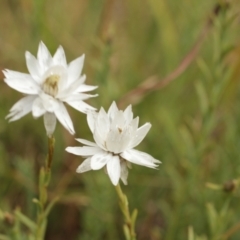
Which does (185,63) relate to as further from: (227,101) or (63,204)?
(63,204)

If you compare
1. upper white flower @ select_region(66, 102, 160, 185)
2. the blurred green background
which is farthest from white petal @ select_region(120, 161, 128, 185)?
the blurred green background

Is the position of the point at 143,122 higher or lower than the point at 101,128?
lower

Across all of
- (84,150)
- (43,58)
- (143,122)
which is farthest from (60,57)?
(143,122)

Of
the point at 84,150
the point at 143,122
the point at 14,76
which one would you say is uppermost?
the point at 14,76

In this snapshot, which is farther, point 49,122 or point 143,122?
point 143,122

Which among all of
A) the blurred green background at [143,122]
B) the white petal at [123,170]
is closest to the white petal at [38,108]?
the white petal at [123,170]

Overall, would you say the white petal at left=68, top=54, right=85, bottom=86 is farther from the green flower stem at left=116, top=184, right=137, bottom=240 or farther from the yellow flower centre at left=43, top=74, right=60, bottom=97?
the green flower stem at left=116, top=184, right=137, bottom=240

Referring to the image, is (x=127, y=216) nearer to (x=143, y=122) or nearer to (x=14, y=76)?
(x=14, y=76)
